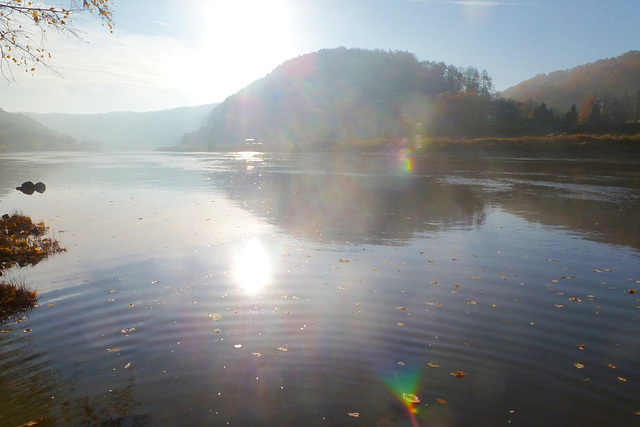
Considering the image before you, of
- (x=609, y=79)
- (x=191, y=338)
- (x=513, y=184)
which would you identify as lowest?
(x=513, y=184)

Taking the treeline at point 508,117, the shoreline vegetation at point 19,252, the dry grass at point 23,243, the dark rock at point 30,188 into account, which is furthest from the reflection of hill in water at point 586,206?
the treeline at point 508,117

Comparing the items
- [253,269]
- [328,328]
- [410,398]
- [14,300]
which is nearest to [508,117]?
[253,269]

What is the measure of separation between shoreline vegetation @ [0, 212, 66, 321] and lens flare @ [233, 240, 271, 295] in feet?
15.3

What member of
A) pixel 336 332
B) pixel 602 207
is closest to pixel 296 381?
pixel 336 332

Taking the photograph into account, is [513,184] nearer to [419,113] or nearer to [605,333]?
[605,333]

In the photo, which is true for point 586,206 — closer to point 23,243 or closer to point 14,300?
point 23,243

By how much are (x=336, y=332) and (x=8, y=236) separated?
1311 centimetres

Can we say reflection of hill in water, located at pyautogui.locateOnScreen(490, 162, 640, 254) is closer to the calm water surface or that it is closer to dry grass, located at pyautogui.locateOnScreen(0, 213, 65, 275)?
the calm water surface

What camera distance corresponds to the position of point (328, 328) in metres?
9.20

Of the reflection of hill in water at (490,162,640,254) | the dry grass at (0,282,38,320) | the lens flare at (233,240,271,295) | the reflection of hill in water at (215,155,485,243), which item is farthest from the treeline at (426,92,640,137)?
the dry grass at (0,282,38,320)

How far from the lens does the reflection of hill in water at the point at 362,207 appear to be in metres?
19.9

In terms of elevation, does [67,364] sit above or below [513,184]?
above

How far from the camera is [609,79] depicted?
196 m

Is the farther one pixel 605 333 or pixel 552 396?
pixel 605 333
